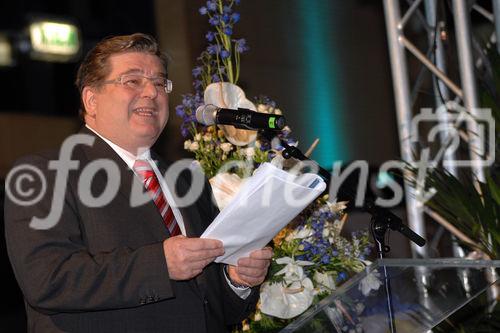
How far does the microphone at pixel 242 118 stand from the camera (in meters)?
1.76

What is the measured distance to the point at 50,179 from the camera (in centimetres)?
196

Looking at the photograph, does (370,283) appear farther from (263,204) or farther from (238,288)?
(238,288)

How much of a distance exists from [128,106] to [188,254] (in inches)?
21.9

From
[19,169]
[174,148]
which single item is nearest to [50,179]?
[19,169]

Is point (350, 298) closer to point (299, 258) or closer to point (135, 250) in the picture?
point (135, 250)

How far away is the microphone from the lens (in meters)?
1.76

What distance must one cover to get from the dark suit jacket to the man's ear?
0.06 m

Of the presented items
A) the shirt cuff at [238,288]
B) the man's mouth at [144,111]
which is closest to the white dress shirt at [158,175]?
the shirt cuff at [238,288]

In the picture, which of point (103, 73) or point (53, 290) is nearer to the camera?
point (53, 290)

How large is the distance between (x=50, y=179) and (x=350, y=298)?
2.59 ft

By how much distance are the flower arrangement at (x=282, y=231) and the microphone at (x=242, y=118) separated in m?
0.45

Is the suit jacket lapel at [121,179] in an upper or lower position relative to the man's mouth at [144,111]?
lower

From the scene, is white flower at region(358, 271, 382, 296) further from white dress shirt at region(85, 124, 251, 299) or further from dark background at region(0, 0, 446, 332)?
dark background at region(0, 0, 446, 332)

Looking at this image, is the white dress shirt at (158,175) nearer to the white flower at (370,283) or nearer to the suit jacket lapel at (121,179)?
the suit jacket lapel at (121,179)
